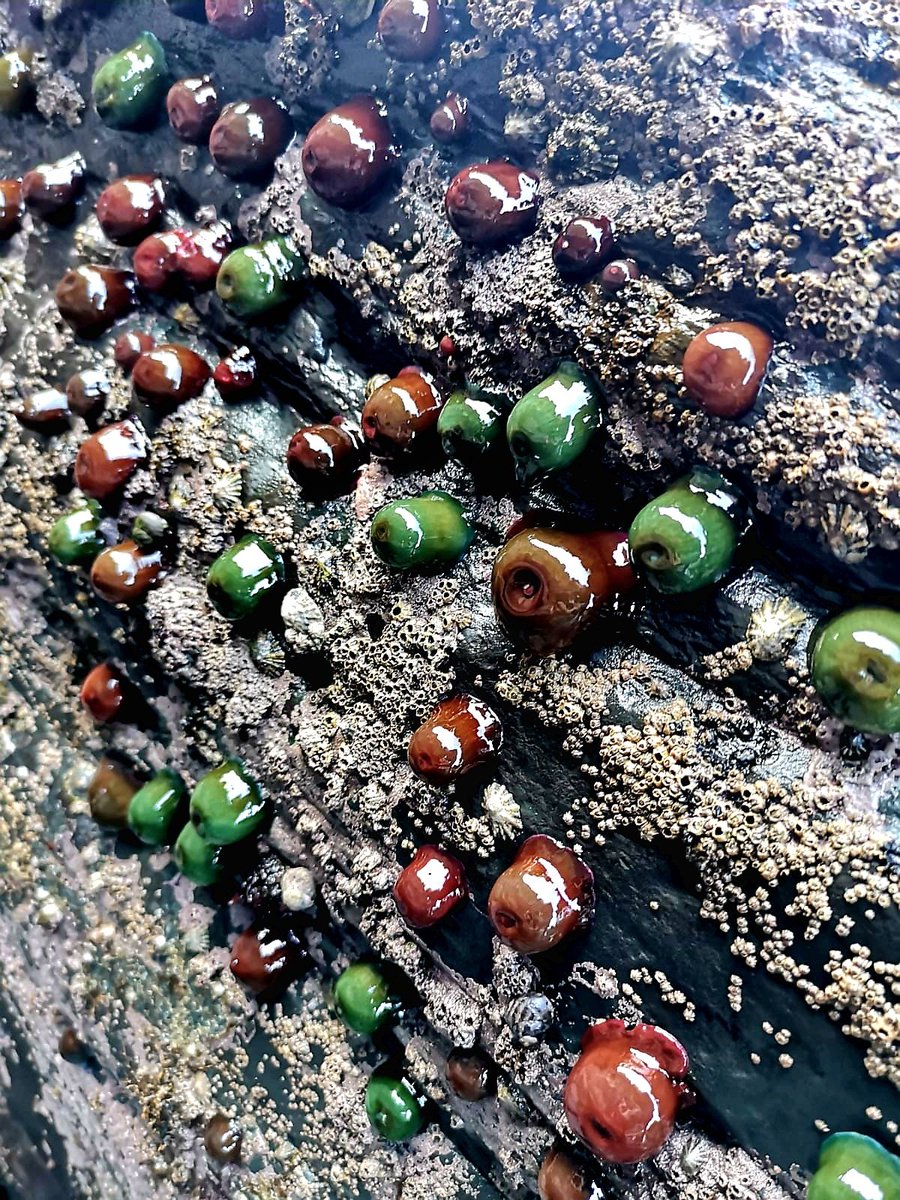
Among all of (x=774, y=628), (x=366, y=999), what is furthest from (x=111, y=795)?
(x=774, y=628)

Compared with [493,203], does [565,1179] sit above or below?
below

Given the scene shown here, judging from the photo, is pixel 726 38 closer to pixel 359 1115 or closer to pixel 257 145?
pixel 257 145

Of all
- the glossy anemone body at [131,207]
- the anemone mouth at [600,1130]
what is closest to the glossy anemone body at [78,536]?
the glossy anemone body at [131,207]

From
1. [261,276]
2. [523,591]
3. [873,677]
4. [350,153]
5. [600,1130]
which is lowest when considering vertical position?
[600,1130]

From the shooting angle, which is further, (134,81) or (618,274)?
(134,81)

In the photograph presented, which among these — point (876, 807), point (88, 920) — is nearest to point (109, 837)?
point (88, 920)

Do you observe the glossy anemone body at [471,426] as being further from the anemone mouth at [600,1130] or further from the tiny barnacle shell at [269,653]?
the anemone mouth at [600,1130]

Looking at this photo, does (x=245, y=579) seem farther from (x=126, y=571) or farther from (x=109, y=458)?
(x=109, y=458)
